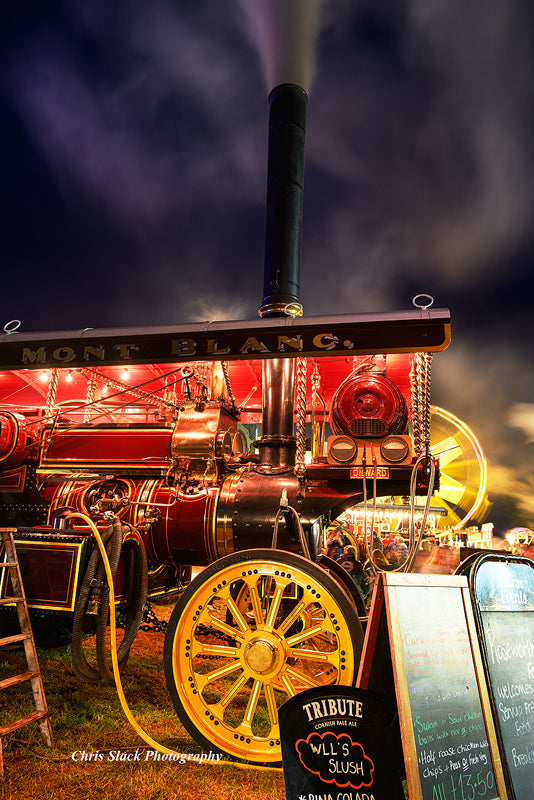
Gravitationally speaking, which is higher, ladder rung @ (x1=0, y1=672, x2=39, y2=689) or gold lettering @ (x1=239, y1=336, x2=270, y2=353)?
gold lettering @ (x1=239, y1=336, x2=270, y2=353)

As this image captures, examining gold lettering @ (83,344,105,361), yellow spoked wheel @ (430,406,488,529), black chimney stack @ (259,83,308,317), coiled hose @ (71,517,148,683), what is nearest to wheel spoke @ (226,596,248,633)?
coiled hose @ (71,517,148,683)

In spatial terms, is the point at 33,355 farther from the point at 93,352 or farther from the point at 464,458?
the point at 464,458

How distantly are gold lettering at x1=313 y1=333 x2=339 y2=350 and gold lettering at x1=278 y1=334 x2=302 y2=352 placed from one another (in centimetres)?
10

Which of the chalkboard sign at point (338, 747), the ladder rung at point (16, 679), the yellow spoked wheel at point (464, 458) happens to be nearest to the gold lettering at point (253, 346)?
the chalkboard sign at point (338, 747)

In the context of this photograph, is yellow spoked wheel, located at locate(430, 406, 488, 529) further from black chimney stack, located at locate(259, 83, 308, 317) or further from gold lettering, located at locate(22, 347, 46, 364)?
gold lettering, located at locate(22, 347, 46, 364)

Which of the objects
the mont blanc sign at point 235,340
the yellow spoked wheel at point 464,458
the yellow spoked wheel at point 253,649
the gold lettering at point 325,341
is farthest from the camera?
the yellow spoked wheel at point 464,458

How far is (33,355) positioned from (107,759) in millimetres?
2616

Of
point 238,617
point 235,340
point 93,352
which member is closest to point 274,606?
point 238,617

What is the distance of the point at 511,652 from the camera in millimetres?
2324

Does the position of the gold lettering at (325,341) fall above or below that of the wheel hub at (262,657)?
above

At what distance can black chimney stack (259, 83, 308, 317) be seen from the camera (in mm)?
5688

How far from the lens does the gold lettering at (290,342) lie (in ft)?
10.5

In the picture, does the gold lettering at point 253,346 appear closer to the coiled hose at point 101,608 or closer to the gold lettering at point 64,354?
the gold lettering at point 64,354

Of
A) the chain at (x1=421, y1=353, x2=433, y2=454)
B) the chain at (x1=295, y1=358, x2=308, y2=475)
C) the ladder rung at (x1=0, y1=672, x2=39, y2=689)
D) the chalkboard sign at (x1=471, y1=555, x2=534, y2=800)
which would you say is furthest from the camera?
the chain at (x1=295, y1=358, x2=308, y2=475)
